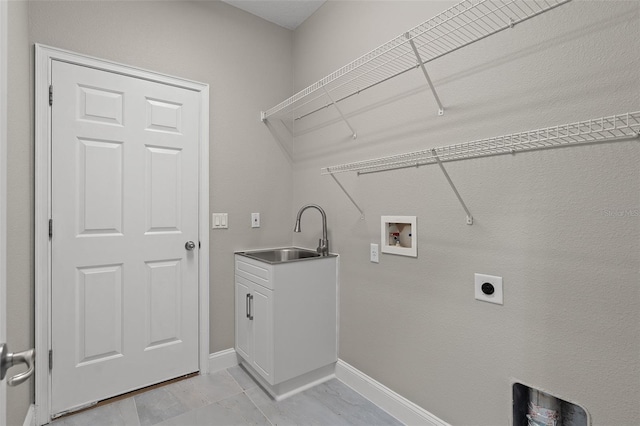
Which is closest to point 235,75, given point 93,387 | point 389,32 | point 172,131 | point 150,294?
point 172,131

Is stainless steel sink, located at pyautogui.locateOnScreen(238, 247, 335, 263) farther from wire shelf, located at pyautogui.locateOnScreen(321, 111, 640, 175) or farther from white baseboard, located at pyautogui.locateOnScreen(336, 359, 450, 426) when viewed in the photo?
wire shelf, located at pyautogui.locateOnScreen(321, 111, 640, 175)

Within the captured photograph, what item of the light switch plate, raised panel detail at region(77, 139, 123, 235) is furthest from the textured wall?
the light switch plate

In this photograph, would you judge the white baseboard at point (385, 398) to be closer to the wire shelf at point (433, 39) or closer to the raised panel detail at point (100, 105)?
the wire shelf at point (433, 39)

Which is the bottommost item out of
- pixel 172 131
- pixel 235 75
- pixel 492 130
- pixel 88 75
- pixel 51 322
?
pixel 51 322

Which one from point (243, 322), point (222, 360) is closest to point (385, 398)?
point (243, 322)

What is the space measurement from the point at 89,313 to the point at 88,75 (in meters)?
1.40

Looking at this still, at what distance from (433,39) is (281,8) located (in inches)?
56.5

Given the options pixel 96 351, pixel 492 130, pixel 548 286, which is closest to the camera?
pixel 548 286

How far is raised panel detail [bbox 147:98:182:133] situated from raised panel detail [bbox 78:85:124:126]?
0.53 ft

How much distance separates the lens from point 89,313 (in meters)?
1.90

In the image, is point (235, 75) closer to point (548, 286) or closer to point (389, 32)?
point (389, 32)

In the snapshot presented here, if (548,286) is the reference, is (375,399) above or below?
below

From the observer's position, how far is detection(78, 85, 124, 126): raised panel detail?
6.15 ft

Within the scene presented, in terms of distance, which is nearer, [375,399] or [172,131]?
[375,399]
